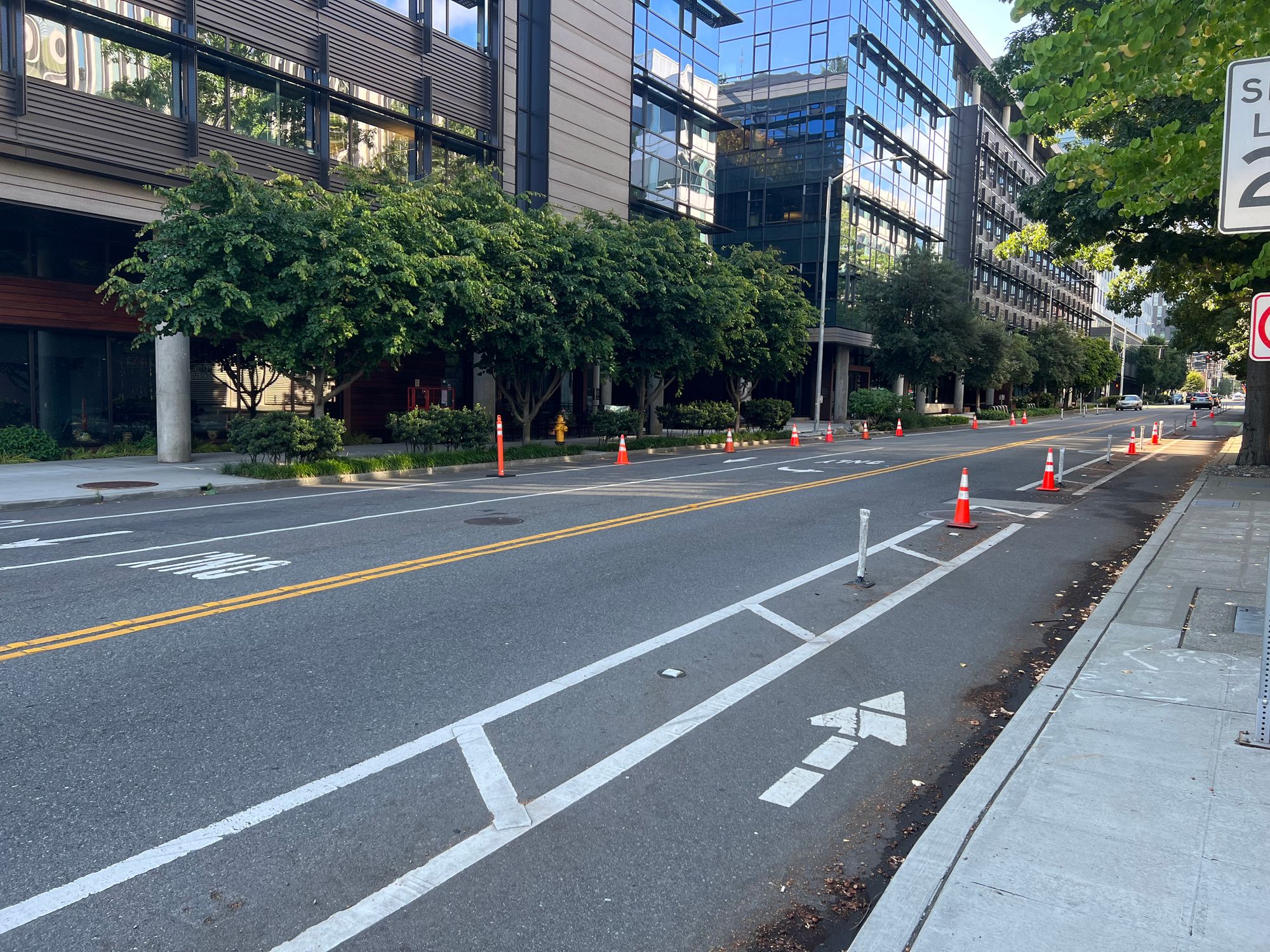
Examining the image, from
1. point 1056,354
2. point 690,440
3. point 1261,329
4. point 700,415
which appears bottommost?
point 690,440

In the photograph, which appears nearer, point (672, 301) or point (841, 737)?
point (841, 737)

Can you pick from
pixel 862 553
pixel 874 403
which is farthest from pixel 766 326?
pixel 862 553

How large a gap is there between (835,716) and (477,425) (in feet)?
61.5

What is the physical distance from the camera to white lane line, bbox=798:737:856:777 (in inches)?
194

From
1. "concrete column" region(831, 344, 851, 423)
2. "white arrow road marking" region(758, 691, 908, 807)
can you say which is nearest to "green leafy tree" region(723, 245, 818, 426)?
"concrete column" region(831, 344, 851, 423)

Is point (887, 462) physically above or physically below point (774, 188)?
below

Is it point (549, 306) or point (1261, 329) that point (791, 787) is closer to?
point (1261, 329)

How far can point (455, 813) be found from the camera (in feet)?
13.8

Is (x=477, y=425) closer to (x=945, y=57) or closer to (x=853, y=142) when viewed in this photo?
(x=853, y=142)

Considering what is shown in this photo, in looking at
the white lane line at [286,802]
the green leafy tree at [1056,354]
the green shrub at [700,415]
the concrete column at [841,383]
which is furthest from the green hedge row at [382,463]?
the green leafy tree at [1056,354]

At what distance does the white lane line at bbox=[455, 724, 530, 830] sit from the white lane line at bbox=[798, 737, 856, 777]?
164 centimetres

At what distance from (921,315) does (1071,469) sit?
73.6ft

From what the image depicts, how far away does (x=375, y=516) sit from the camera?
1330 centimetres

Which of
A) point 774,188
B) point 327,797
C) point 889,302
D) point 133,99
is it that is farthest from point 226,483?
point 774,188
